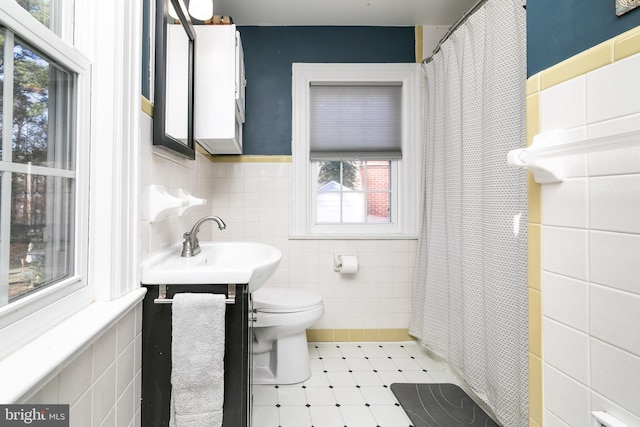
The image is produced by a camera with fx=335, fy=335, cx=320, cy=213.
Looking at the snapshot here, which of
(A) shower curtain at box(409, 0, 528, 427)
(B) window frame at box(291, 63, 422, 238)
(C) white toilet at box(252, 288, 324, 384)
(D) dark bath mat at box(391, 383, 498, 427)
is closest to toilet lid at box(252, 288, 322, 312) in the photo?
(C) white toilet at box(252, 288, 324, 384)

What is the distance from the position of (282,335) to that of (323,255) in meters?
0.73

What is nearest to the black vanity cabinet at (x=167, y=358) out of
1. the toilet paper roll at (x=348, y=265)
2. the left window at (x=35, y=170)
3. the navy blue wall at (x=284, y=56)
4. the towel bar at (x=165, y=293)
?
the towel bar at (x=165, y=293)

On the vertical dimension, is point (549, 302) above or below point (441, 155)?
below

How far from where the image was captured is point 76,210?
856 millimetres

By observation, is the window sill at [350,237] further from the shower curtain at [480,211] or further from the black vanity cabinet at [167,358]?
the black vanity cabinet at [167,358]

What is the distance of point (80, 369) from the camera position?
710 mm

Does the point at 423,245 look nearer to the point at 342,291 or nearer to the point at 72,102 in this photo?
the point at 342,291

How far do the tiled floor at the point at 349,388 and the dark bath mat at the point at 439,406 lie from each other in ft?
0.18

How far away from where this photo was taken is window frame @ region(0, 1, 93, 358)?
2.00ft

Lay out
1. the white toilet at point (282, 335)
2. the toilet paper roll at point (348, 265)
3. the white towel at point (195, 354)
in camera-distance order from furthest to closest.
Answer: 1. the toilet paper roll at point (348, 265)
2. the white toilet at point (282, 335)
3. the white towel at point (195, 354)

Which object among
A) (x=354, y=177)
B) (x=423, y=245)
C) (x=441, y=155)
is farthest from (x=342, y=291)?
(x=441, y=155)

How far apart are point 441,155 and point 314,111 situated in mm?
985

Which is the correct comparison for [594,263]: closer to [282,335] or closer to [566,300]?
[566,300]

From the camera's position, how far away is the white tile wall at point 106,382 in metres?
0.67
